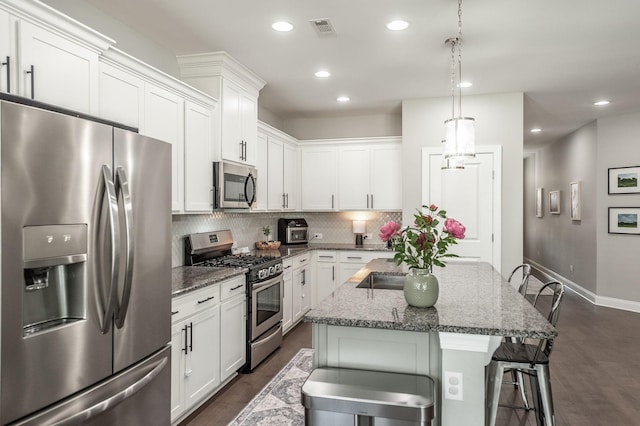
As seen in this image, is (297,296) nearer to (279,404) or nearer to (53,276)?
(279,404)

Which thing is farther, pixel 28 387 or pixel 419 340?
pixel 419 340

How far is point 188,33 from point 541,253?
9.25 metres

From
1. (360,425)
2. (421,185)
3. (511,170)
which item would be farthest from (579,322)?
(360,425)

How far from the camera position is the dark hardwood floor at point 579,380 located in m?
2.96

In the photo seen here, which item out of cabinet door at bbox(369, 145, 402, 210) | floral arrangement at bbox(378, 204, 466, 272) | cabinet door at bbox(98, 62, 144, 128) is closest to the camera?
floral arrangement at bbox(378, 204, 466, 272)

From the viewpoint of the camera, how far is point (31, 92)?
6.23 feet

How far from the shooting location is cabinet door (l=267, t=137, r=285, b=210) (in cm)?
514

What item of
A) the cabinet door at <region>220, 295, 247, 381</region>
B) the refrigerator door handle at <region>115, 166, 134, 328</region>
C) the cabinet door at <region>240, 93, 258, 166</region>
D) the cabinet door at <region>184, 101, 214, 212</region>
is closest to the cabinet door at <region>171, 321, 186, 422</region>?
the cabinet door at <region>220, 295, 247, 381</region>

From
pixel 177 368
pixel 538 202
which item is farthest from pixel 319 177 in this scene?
pixel 538 202

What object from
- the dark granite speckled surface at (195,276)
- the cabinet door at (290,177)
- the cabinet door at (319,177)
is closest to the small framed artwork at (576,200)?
the cabinet door at (319,177)

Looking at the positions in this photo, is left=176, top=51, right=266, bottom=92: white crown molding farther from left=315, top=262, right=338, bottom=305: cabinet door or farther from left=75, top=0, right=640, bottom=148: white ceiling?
left=315, top=262, right=338, bottom=305: cabinet door

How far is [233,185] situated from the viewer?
3.85 m

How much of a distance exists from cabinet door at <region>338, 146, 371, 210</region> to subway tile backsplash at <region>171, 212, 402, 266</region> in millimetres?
351

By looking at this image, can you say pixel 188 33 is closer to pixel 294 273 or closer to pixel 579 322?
pixel 294 273
